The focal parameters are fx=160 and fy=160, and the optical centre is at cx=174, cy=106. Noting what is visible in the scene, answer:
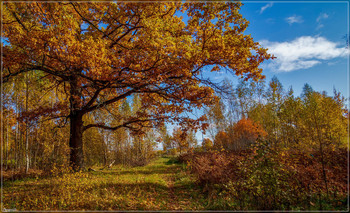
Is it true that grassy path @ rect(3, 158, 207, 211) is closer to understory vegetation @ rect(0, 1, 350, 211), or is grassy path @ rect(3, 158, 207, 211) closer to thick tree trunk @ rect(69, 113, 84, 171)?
understory vegetation @ rect(0, 1, 350, 211)

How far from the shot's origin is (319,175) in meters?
4.88

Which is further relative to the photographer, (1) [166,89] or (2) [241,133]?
(2) [241,133]

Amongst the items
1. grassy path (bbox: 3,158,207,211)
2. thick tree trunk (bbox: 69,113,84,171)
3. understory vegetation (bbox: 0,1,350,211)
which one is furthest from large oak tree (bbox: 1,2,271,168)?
grassy path (bbox: 3,158,207,211)

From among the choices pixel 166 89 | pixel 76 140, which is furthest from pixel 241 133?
pixel 76 140

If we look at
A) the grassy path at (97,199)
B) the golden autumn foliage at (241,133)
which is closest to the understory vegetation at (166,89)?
the grassy path at (97,199)

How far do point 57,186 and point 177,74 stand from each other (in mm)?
6284

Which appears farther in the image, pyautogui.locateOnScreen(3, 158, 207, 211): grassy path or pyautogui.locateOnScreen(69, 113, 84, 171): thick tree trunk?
pyautogui.locateOnScreen(69, 113, 84, 171): thick tree trunk

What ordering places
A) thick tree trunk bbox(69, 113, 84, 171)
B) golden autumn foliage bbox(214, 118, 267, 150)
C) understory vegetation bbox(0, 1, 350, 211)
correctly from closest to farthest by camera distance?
understory vegetation bbox(0, 1, 350, 211) < thick tree trunk bbox(69, 113, 84, 171) < golden autumn foliage bbox(214, 118, 267, 150)

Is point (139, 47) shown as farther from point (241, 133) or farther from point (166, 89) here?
point (241, 133)

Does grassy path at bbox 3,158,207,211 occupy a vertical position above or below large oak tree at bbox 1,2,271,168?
below

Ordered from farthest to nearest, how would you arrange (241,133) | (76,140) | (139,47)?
(241,133) < (76,140) < (139,47)

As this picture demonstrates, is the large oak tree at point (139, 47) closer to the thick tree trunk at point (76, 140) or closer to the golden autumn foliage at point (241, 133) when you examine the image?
the thick tree trunk at point (76, 140)

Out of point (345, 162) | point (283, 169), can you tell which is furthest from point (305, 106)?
point (283, 169)

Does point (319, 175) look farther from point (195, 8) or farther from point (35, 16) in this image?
point (35, 16)
